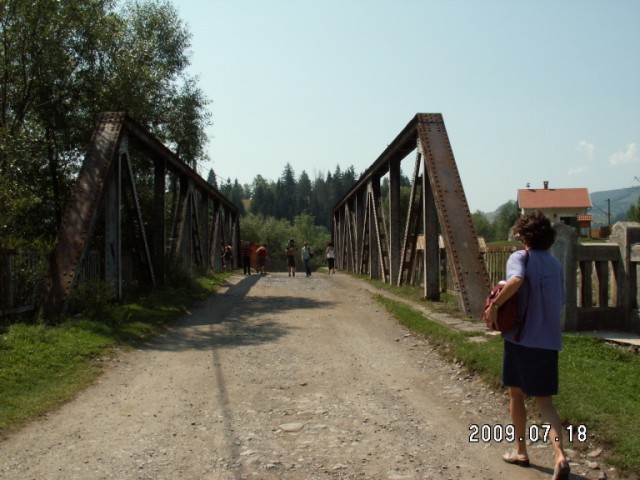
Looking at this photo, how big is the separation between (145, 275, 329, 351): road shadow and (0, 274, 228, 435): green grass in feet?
1.66

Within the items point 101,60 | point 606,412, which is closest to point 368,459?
point 606,412

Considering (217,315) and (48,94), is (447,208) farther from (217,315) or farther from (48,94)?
(48,94)

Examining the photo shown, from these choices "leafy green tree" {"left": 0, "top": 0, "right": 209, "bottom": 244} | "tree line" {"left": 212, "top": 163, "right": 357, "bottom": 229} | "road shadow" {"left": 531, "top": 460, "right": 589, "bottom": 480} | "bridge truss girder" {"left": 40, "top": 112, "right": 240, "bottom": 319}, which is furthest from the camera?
"tree line" {"left": 212, "top": 163, "right": 357, "bottom": 229}

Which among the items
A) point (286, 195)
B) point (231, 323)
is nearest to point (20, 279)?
point (231, 323)

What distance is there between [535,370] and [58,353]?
6305 millimetres

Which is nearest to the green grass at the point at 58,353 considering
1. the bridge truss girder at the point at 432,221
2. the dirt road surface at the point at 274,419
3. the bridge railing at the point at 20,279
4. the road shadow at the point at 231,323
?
the dirt road surface at the point at 274,419

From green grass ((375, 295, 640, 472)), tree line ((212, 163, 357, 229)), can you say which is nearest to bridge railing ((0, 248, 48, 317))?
green grass ((375, 295, 640, 472))

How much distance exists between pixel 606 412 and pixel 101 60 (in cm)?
1771

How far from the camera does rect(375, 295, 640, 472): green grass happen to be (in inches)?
182

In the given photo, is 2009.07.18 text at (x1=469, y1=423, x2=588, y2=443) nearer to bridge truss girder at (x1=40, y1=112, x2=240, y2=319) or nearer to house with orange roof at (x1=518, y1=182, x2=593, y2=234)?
bridge truss girder at (x1=40, y1=112, x2=240, y2=319)

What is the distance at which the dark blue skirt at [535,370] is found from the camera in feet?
14.1

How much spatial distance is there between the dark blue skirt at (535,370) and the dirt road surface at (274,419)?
1.95 ft

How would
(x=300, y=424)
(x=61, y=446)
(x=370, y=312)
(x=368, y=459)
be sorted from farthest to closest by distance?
1. (x=370, y=312)
2. (x=300, y=424)
3. (x=61, y=446)
4. (x=368, y=459)

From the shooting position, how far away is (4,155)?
45.9 feet
